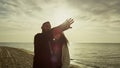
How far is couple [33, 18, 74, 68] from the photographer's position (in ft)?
13.5

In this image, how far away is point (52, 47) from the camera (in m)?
4.23

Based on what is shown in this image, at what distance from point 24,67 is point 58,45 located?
2080 cm

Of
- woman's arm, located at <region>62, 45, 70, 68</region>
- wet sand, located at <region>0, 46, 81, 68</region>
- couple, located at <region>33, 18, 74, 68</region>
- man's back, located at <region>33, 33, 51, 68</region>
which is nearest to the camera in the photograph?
woman's arm, located at <region>62, 45, 70, 68</region>

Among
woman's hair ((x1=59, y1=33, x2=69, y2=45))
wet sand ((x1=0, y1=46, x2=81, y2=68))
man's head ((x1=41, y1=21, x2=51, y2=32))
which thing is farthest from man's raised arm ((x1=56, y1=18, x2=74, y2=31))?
wet sand ((x1=0, y1=46, x2=81, y2=68))

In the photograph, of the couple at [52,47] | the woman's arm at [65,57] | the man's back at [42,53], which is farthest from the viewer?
the man's back at [42,53]

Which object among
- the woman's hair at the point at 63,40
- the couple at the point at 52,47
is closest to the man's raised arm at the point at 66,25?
the couple at the point at 52,47

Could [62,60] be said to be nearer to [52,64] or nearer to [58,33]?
[52,64]

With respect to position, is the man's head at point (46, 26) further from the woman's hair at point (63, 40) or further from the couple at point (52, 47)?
the woman's hair at point (63, 40)

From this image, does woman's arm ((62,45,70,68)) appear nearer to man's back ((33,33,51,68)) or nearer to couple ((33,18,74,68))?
couple ((33,18,74,68))

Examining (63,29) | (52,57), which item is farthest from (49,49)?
(63,29)

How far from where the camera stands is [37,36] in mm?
4371

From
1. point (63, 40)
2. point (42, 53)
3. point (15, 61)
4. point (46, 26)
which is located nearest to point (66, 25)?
point (63, 40)

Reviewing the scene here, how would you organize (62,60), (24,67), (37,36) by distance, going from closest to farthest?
(62,60)
(37,36)
(24,67)

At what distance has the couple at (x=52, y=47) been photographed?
4.12m
